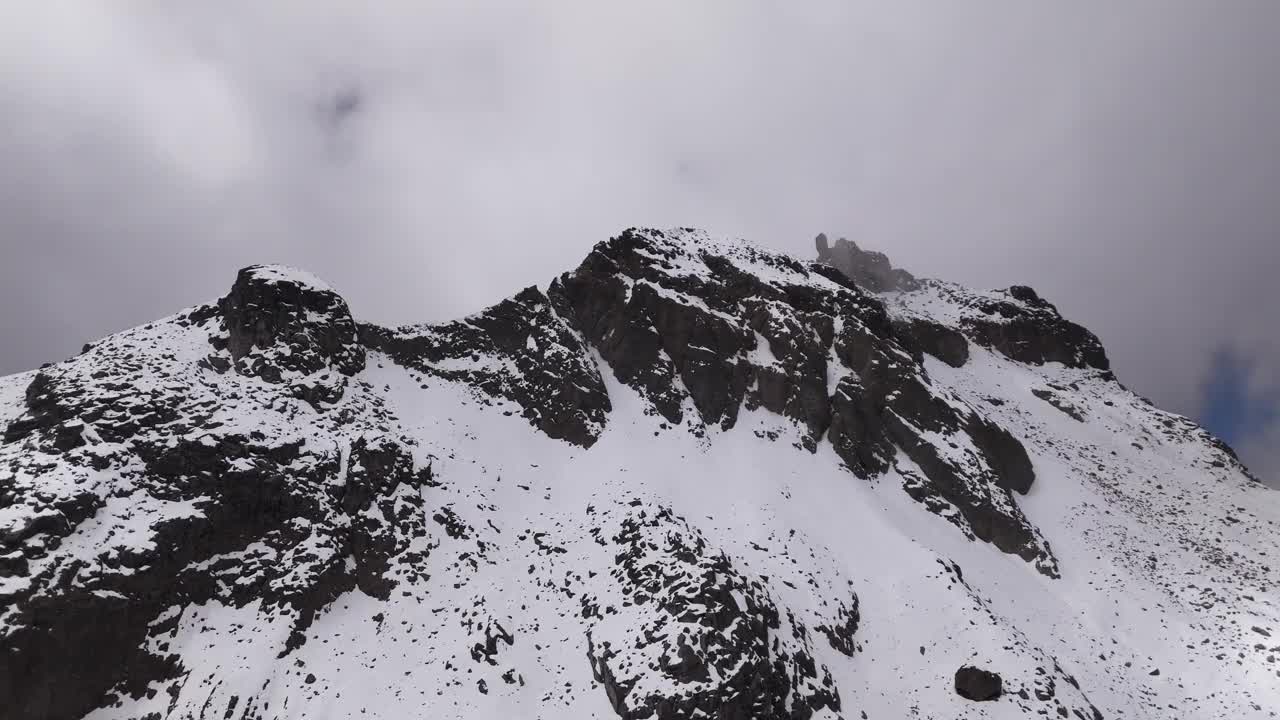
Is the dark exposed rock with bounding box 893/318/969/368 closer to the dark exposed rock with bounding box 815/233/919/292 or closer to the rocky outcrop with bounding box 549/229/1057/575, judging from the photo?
the rocky outcrop with bounding box 549/229/1057/575

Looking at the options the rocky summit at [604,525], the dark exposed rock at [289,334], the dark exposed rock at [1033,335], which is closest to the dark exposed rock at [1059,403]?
the rocky summit at [604,525]

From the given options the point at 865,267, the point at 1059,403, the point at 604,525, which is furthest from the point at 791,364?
the point at 865,267

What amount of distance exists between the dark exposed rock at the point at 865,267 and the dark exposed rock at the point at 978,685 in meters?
61.8

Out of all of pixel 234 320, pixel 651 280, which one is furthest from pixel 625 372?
pixel 234 320

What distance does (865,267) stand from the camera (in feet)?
289

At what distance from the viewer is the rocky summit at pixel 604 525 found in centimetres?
2597

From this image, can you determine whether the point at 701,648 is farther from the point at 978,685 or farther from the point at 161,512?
the point at 161,512

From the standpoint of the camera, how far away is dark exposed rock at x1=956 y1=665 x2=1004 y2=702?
2653 centimetres

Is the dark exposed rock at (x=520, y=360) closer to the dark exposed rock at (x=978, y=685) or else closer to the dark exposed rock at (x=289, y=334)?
the dark exposed rock at (x=289, y=334)

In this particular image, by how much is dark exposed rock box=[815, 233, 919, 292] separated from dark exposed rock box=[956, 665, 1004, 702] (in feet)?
203

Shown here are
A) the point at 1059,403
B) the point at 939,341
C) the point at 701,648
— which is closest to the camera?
the point at 701,648

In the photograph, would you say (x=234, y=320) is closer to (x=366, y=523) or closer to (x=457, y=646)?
(x=366, y=523)

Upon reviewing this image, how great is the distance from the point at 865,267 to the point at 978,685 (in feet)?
225

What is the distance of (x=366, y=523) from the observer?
31.9 m
